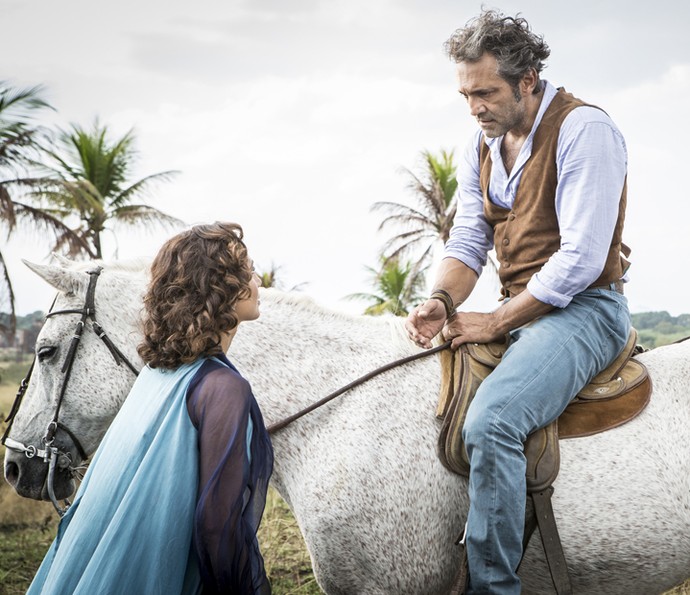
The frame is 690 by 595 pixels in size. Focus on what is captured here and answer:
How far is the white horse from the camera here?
8.43 ft

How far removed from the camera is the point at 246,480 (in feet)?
6.57

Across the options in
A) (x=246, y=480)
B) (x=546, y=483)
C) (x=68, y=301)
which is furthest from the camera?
(x=68, y=301)

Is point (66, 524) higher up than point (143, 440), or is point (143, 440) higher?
point (143, 440)

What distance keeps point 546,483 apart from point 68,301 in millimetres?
2233

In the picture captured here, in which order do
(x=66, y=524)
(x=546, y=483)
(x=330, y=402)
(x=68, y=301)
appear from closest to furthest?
(x=66, y=524) → (x=546, y=483) → (x=330, y=402) → (x=68, y=301)

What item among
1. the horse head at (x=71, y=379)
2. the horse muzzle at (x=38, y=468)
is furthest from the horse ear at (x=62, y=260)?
the horse muzzle at (x=38, y=468)

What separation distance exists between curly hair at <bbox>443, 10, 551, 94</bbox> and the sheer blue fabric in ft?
5.65

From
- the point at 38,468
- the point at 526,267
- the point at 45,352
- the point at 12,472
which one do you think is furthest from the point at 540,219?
the point at 12,472

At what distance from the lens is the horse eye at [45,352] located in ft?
9.77

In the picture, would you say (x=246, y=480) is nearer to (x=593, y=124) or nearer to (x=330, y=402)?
(x=330, y=402)

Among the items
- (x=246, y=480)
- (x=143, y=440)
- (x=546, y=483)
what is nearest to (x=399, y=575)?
(x=546, y=483)

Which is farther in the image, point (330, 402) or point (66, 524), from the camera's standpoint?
point (330, 402)

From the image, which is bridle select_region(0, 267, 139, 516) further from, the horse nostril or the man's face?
the man's face

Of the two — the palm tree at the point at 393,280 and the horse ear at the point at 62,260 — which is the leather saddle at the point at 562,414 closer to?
the horse ear at the point at 62,260
